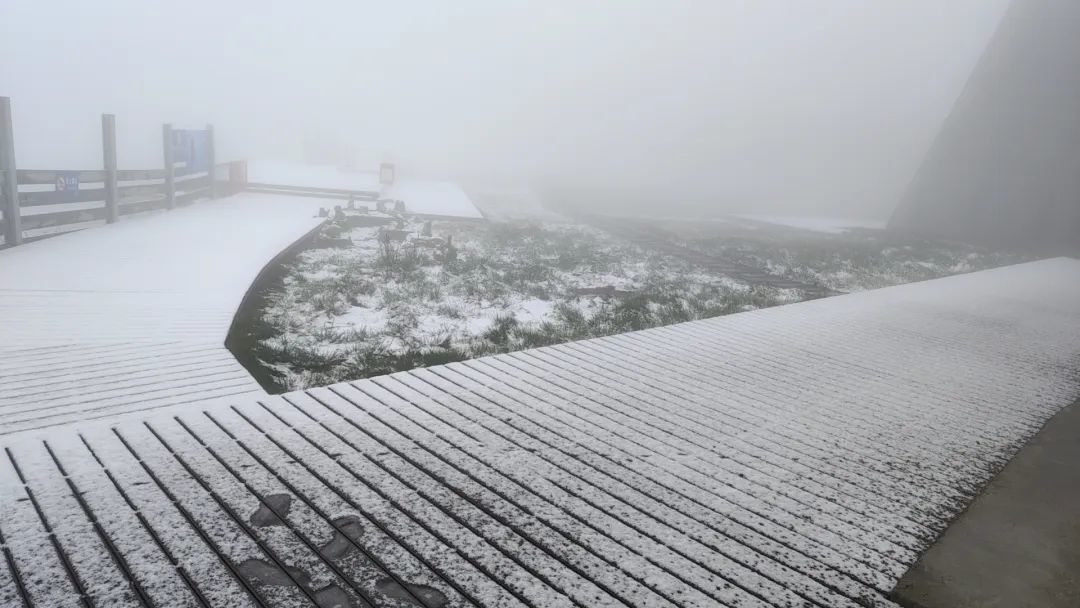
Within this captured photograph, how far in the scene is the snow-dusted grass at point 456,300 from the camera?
543 centimetres

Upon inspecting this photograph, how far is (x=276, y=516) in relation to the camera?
261 centimetres

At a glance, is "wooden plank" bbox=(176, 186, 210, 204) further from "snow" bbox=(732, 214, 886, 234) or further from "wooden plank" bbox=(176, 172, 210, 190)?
"snow" bbox=(732, 214, 886, 234)

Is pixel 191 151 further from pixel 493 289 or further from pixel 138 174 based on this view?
pixel 493 289

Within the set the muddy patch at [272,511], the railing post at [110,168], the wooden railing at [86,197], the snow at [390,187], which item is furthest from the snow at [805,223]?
the muddy patch at [272,511]

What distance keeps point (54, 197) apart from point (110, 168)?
51.3 inches

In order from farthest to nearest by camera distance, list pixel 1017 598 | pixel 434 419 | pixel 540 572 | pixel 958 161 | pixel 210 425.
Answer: pixel 958 161 < pixel 434 419 < pixel 210 425 < pixel 1017 598 < pixel 540 572

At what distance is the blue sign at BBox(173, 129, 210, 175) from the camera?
12.3 metres


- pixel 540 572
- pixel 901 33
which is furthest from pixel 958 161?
pixel 540 572

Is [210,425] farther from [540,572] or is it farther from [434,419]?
[540,572]

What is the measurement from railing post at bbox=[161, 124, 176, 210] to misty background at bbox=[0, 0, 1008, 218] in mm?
13838

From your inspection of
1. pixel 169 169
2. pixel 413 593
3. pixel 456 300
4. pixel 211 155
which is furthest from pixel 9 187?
pixel 413 593

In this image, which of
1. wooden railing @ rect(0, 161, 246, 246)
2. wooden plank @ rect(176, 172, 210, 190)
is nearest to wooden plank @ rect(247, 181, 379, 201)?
wooden plank @ rect(176, 172, 210, 190)

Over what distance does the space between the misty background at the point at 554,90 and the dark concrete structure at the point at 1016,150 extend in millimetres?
5988

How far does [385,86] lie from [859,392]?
253ft
